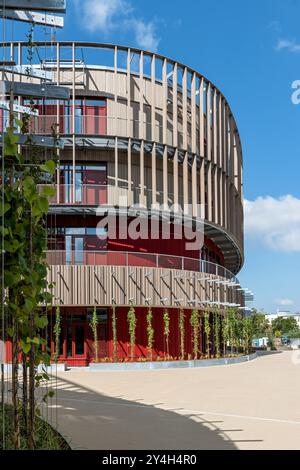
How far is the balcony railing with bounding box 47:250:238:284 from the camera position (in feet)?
100

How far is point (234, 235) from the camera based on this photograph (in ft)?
141

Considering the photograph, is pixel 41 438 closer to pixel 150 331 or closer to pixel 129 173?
pixel 150 331

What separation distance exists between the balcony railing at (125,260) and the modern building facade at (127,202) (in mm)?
54

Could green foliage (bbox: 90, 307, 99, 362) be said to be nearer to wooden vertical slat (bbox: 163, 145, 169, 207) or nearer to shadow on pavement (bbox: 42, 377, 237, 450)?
wooden vertical slat (bbox: 163, 145, 169, 207)

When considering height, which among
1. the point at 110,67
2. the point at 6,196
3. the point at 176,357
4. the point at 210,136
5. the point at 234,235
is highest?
the point at 110,67

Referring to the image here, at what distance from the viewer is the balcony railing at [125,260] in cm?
3058

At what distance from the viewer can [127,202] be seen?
32.7m

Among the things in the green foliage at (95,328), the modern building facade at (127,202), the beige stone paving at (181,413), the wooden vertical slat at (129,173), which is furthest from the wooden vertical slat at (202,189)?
the beige stone paving at (181,413)

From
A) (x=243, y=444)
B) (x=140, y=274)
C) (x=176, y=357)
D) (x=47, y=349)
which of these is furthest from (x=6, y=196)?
(x=176, y=357)

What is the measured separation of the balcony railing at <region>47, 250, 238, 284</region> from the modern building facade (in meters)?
0.05

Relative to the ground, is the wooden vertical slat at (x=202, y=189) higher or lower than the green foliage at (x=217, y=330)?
higher

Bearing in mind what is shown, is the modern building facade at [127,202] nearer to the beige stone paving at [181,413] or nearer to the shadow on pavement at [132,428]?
the beige stone paving at [181,413]

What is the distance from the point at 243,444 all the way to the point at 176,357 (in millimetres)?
25221
